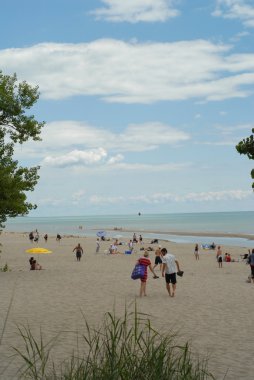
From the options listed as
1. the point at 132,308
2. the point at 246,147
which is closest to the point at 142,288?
the point at 132,308

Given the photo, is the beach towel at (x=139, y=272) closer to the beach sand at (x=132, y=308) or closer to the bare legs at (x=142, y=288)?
the bare legs at (x=142, y=288)

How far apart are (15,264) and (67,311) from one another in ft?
62.3

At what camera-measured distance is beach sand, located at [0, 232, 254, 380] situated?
1028 centimetres

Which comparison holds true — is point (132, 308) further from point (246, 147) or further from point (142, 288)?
point (246, 147)

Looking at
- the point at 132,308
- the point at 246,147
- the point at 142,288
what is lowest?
the point at 132,308

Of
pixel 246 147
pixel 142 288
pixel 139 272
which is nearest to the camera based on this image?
pixel 246 147

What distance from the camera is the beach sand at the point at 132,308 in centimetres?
1028

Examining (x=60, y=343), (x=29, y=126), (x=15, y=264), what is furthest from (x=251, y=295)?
(x=15, y=264)

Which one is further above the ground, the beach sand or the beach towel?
the beach towel

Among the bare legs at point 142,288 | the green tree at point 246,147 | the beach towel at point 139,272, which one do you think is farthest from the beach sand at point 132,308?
the green tree at point 246,147

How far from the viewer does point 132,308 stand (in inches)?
617

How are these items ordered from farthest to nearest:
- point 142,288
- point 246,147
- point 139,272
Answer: point 142,288
point 139,272
point 246,147

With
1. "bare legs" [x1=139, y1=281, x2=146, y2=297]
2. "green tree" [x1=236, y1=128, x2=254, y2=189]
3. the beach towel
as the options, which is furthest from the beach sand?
"green tree" [x1=236, y1=128, x2=254, y2=189]

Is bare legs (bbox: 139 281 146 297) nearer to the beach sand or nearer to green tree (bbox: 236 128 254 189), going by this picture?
the beach sand
